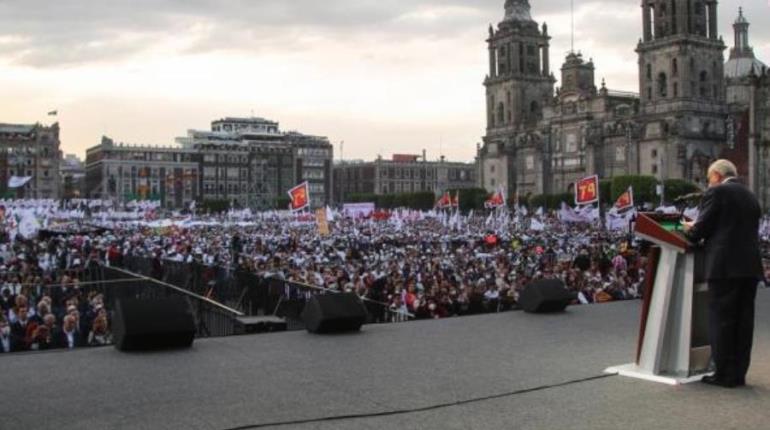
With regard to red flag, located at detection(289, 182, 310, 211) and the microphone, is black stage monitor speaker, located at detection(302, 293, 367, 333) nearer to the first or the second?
the microphone

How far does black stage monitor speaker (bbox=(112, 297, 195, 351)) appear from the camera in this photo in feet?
27.1

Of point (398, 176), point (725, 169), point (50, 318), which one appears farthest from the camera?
point (398, 176)

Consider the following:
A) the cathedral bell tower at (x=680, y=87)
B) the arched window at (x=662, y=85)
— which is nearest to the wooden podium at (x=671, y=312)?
the cathedral bell tower at (x=680, y=87)

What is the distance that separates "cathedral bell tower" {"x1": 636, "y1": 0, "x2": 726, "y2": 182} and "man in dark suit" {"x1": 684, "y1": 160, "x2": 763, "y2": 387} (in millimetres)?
90069

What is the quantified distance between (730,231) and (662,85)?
318ft

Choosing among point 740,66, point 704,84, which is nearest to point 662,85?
point 704,84

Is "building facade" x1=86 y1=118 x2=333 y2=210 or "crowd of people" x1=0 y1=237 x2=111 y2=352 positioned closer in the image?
"crowd of people" x1=0 y1=237 x2=111 y2=352

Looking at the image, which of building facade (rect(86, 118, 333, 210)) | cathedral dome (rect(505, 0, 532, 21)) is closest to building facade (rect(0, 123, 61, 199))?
building facade (rect(86, 118, 333, 210))

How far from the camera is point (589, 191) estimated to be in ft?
140

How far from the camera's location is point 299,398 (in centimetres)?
619

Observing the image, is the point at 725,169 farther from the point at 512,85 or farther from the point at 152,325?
the point at 512,85

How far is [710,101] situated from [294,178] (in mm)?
88180

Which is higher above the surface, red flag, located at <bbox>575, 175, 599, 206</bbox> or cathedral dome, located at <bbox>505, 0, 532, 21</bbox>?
cathedral dome, located at <bbox>505, 0, 532, 21</bbox>

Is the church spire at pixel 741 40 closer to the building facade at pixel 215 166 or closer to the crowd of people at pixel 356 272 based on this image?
the building facade at pixel 215 166
